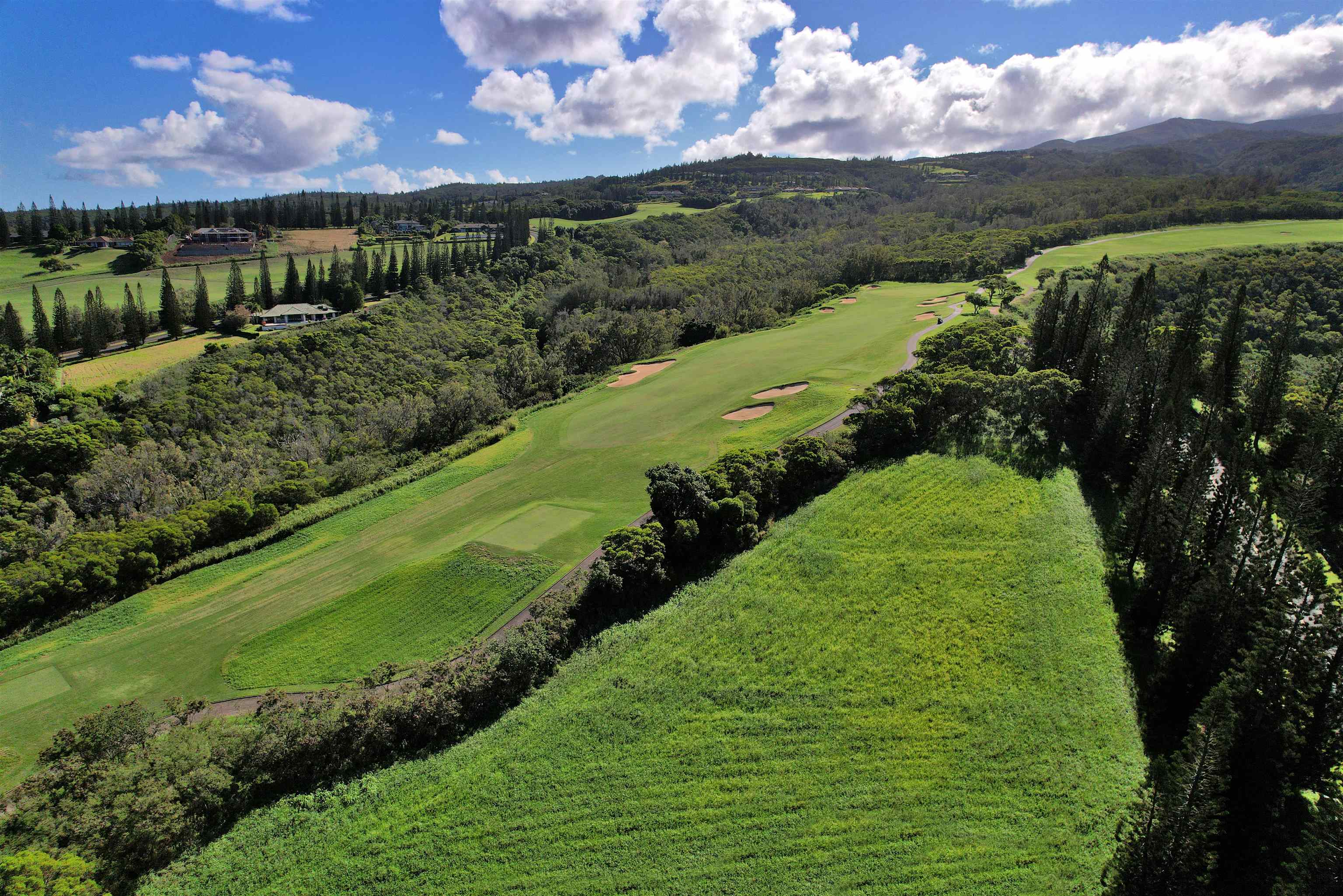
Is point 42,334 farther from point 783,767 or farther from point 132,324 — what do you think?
point 783,767

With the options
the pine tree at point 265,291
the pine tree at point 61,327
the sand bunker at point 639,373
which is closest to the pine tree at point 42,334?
the pine tree at point 61,327

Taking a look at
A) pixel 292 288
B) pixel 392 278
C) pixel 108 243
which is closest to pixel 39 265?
pixel 108 243

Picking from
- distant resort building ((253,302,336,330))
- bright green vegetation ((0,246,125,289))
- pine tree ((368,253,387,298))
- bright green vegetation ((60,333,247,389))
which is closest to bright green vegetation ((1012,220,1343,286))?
pine tree ((368,253,387,298))

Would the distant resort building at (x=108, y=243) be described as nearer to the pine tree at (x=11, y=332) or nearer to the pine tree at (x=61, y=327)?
the pine tree at (x=61, y=327)

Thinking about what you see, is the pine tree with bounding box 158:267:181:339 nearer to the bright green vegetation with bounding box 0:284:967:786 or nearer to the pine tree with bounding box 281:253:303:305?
the pine tree with bounding box 281:253:303:305

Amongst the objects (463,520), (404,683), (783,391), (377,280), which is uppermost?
(377,280)

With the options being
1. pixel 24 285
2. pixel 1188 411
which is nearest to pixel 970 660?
pixel 1188 411

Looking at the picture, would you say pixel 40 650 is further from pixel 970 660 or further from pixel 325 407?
pixel 970 660
